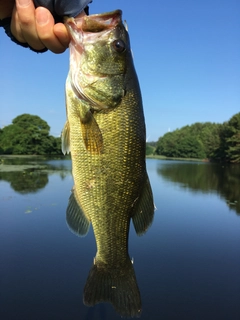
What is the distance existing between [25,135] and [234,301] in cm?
5813

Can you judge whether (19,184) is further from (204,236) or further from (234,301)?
(234,301)

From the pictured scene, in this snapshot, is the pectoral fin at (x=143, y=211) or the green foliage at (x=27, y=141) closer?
the pectoral fin at (x=143, y=211)

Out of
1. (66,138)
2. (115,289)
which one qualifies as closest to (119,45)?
(66,138)

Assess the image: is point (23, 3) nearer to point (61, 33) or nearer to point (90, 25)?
point (61, 33)

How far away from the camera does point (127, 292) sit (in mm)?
2189

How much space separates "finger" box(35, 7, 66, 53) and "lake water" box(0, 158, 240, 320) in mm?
6452

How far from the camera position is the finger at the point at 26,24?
174 cm

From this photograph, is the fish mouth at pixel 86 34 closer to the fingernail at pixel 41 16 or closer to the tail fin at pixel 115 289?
the fingernail at pixel 41 16

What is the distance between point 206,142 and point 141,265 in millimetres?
70820

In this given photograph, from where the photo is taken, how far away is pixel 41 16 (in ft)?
5.77

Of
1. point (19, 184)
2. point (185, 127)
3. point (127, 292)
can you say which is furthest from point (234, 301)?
point (185, 127)

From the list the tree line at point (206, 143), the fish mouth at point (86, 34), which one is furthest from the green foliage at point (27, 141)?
the fish mouth at point (86, 34)

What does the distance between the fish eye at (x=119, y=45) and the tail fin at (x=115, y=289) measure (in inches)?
65.9

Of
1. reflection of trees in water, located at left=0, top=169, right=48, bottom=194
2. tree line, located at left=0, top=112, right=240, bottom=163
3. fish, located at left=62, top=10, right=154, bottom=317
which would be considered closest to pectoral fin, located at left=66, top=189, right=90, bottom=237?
fish, located at left=62, top=10, right=154, bottom=317
